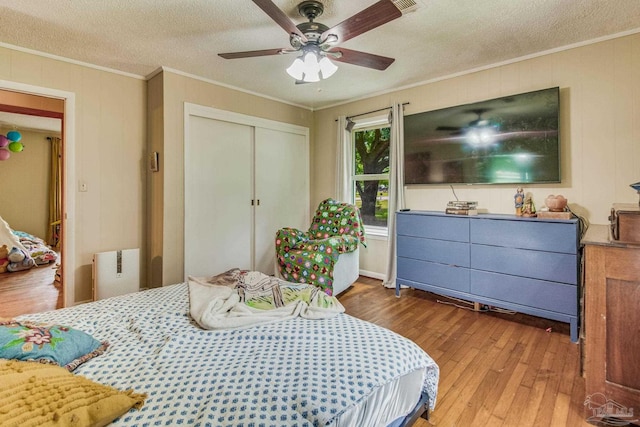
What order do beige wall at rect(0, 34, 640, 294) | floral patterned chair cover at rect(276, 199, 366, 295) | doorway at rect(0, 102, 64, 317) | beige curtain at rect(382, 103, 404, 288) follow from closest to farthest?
beige wall at rect(0, 34, 640, 294)
floral patterned chair cover at rect(276, 199, 366, 295)
beige curtain at rect(382, 103, 404, 288)
doorway at rect(0, 102, 64, 317)

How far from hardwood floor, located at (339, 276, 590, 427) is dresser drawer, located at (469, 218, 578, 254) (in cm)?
73

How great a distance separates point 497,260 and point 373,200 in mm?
1953

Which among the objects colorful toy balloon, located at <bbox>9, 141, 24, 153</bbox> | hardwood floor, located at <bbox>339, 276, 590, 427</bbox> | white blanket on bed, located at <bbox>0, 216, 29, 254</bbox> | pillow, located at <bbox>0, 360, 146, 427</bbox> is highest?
colorful toy balloon, located at <bbox>9, 141, 24, 153</bbox>

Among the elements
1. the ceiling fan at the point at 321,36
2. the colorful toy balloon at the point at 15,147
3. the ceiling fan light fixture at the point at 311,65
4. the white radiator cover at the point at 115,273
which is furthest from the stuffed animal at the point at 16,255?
the ceiling fan light fixture at the point at 311,65

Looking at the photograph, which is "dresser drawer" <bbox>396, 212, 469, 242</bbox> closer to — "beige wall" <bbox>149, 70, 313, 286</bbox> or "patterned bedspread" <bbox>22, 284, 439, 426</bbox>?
"patterned bedspread" <bbox>22, 284, 439, 426</bbox>

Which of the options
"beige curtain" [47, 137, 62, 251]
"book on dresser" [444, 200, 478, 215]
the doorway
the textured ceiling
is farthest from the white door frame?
"beige curtain" [47, 137, 62, 251]

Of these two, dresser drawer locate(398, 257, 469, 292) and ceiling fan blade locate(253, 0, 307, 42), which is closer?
ceiling fan blade locate(253, 0, 307, 42)

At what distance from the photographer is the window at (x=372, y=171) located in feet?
13.9

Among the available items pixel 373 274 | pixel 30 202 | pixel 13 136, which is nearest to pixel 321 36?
pixel 373 274

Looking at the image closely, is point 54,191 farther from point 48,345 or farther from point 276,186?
point 48,345

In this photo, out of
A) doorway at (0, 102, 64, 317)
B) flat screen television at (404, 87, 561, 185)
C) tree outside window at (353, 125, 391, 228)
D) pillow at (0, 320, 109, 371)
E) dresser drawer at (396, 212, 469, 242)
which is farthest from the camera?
doorway at (0, 102, 64, 317)

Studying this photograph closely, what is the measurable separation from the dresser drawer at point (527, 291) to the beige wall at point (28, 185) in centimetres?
793

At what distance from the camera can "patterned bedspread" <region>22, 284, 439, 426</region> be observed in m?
0.93

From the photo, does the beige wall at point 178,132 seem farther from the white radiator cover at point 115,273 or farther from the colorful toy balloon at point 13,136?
the colorful toy balloon at point 13,136
